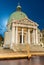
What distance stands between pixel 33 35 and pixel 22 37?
2652 mm

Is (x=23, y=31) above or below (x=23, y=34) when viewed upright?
above

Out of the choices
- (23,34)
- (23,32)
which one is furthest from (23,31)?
(23,34)

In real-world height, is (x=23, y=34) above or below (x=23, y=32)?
below

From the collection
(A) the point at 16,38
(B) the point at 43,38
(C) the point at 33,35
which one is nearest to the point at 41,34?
(B) the point at 43,38

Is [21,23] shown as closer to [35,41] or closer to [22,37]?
[22,37]

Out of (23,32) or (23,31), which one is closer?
(23,31)

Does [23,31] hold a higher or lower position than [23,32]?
higher

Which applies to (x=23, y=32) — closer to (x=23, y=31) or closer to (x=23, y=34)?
(x=23, y=31)

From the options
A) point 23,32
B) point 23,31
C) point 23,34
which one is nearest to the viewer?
point 23,31

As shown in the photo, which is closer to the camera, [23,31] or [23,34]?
[23,31]

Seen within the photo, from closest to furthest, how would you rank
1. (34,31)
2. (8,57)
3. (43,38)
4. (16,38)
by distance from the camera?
(8,57)
(16,38)
(34,31)
(43,38)

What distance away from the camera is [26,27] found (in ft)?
105

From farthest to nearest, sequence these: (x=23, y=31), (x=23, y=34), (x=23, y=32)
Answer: (x=23, y=34) < (x=23, y=32) < (x=23, y=31)

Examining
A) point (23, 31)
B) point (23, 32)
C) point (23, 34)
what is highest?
point (23, 31)
